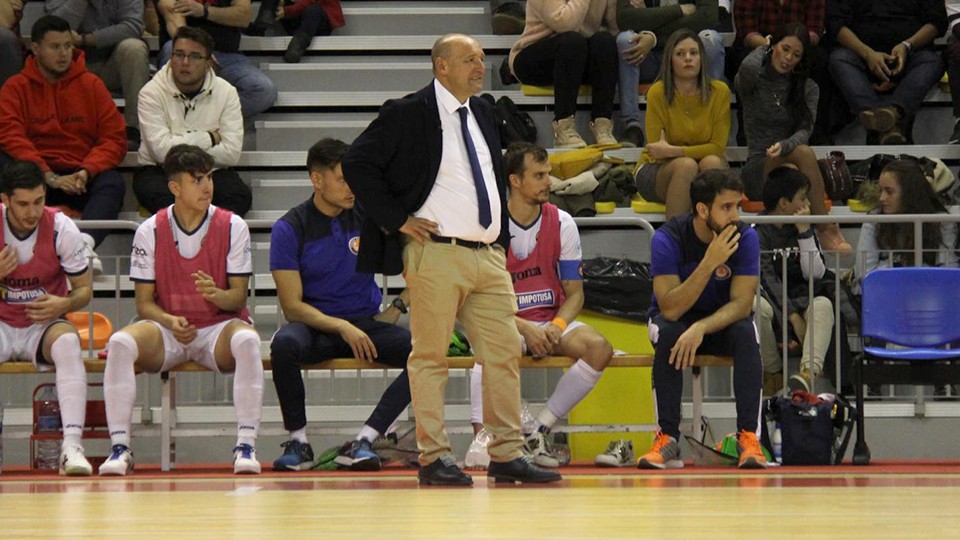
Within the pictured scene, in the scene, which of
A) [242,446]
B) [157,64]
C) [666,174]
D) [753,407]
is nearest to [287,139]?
[157,64]

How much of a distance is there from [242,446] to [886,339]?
302 centimetres

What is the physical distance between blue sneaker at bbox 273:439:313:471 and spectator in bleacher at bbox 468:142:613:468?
2.51 feet

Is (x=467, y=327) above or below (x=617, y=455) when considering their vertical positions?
above

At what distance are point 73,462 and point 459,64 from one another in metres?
2.48

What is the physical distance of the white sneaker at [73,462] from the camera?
6.52 meters

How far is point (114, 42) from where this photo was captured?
31.0 feet

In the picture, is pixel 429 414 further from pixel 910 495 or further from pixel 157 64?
pixel 157 64

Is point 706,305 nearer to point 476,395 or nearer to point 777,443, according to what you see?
point 777,443

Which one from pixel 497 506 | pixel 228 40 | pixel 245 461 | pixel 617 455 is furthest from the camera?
pixel 228 40

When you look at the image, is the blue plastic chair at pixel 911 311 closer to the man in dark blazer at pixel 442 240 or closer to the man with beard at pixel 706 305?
the man with beard at pixel 706 305

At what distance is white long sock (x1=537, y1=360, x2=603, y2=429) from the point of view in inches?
268

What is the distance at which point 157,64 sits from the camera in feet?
32.1

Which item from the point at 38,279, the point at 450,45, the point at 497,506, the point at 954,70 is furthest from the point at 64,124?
the point at 954,70

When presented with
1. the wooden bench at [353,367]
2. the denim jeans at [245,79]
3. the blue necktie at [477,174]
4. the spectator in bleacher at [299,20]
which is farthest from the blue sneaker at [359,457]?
the spectator in bleacher at [299,20]
